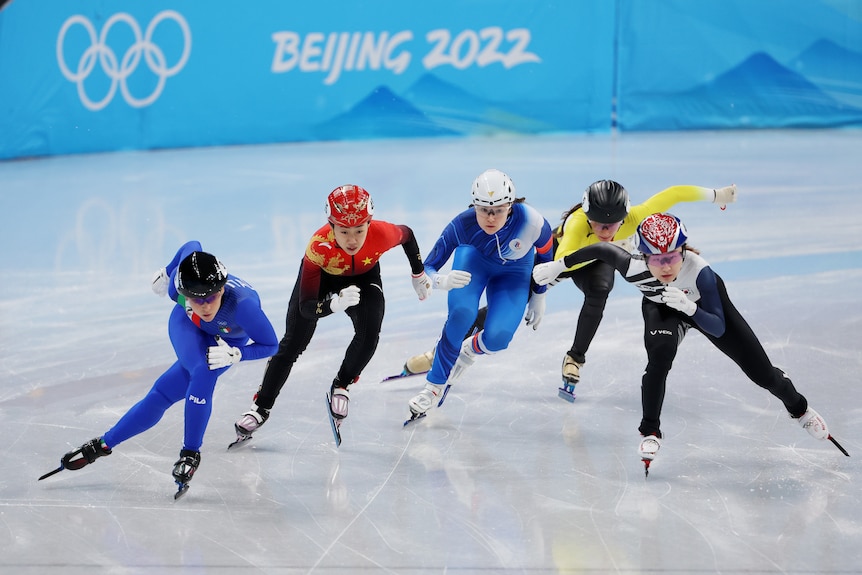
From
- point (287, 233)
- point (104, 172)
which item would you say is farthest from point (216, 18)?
point (287, 233)

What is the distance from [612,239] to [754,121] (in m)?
9.90

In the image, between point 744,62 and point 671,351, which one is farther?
point 744,62

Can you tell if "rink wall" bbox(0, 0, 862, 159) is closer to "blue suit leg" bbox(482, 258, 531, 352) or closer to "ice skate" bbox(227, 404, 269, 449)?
"blue suit leg" bbox(482, 258, 531, 352)

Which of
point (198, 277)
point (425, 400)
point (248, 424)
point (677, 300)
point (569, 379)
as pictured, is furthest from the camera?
point (569, 379)

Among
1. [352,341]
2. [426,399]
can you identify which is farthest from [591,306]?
[352,341]

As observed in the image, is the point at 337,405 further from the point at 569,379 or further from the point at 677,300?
the point at 677,300

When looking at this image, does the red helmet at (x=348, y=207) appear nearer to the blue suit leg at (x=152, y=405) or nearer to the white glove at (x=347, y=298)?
the white glove at (x=347, y=298)

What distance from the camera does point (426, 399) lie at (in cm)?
500

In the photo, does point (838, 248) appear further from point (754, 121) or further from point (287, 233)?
point (754, 121)

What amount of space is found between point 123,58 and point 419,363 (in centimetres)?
881

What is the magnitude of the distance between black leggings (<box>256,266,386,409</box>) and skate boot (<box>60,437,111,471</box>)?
0.80 m

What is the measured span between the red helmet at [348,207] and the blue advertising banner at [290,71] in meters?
9.25

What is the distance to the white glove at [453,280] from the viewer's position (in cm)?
500

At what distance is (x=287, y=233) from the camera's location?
28.7 ft
